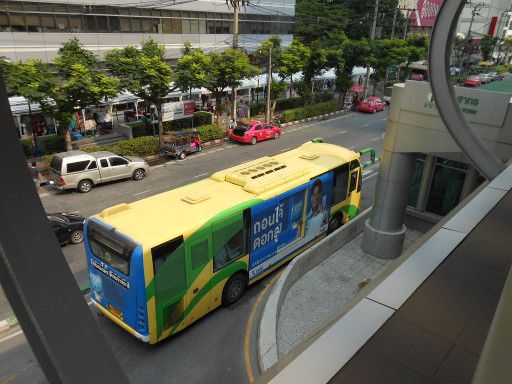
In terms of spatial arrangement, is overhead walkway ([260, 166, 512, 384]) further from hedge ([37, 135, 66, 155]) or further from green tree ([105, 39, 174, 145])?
hedge ([37, 135, 66, 155])

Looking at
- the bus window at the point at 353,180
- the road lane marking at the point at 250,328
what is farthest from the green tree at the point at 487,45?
the road lane marking at the point at 250,328

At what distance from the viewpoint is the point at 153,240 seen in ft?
28.2

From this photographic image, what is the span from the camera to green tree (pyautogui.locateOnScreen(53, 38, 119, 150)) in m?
20.8

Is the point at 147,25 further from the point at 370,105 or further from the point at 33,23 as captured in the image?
the point at 370,105

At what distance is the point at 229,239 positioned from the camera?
10.4m

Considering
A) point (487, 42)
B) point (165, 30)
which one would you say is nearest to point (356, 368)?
point (165, 30)

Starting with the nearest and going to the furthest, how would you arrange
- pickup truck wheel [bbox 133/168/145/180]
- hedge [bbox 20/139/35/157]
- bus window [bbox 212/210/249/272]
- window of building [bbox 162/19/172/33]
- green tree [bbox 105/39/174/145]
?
bus window [bbox 212/210/249/272] < pickup truck wheel [bbox 133/168/145/180] < hedge [bbox 20/139/35/157] < green tree [bbox 105/39/174/145] < window of building [bbox 162/19/172/33]

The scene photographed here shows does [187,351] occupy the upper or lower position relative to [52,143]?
lower

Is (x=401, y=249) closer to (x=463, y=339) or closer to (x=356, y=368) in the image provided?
(x=463, y=339)

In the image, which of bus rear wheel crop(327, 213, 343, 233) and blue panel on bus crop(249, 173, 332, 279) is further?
bus rear wheel crop(327, 213, 343, 233)

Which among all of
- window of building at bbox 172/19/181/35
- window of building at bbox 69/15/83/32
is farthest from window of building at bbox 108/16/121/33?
window of building at bbox 172/19/181/35

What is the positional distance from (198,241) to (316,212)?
17.5ft

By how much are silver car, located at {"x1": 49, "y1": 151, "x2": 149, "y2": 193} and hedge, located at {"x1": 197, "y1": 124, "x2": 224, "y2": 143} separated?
7839mm

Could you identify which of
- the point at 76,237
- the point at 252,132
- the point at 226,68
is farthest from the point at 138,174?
the point at 226,68
